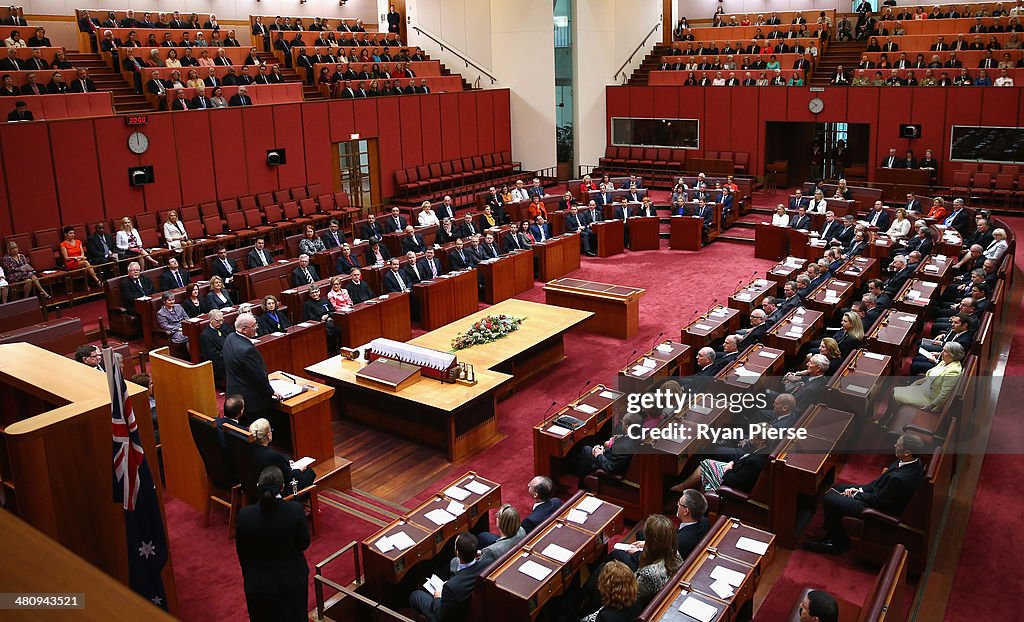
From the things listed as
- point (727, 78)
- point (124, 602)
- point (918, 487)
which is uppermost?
point (727, 78)

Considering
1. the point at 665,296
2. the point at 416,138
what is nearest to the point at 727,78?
the point at 416,138

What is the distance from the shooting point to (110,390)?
465 centimetres

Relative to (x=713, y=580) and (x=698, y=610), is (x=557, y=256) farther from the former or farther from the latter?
(x=698, y=610)

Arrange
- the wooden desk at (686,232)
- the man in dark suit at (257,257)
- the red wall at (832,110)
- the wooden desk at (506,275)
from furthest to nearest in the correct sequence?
the red wall at (832,110)
the wooden desk at (686,232)
the man in dark suit at (257,257)
the wooden desk at (506,275)

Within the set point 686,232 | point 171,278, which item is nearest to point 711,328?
point 686,232

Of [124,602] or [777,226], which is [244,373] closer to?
[124,602]

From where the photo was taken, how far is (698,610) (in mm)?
4969

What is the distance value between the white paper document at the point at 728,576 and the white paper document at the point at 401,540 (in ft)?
6.99

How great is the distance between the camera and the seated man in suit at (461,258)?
14.2m

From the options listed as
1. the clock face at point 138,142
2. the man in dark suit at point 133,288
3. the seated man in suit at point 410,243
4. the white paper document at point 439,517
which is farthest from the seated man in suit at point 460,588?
the clock face at point 138,142

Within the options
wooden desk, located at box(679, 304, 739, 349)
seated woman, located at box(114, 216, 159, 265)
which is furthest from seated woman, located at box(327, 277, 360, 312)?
wooden desk, located at box(679, 304, 739, 349)

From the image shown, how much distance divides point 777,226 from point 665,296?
12.6 feet

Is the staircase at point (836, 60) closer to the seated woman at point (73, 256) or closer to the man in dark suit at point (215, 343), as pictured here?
the man in dark suit at point (215, 343)

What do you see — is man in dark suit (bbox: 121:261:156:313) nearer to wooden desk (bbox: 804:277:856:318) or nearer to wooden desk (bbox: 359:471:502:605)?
wooden desk (bbox: 359:471:502:605)
